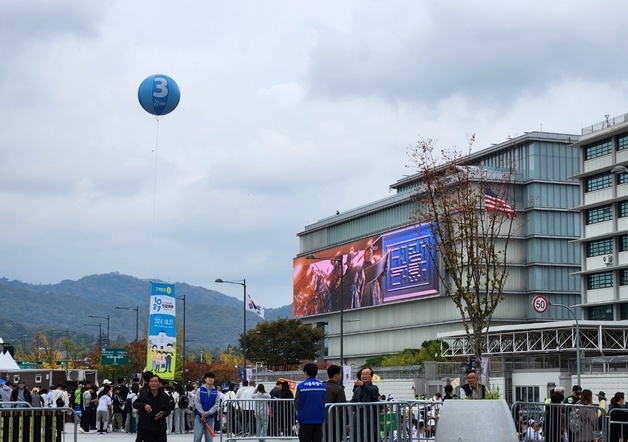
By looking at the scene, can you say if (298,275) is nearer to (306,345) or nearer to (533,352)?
(306,345)

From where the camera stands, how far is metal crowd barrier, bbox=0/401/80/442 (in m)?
16.2

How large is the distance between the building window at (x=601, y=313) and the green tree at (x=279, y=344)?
39193 mm

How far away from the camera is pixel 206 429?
22.8 metres

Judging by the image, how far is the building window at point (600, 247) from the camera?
278 feet

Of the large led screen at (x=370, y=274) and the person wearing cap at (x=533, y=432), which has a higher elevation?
the large led screen at (x=370, y=274)

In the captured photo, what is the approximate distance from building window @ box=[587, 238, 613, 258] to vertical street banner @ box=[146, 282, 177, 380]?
52.7 m

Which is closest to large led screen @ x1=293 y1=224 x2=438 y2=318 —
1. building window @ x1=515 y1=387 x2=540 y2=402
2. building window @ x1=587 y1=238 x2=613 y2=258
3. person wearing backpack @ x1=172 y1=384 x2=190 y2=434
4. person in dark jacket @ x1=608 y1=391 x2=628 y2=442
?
building window @ x1=587 y1=238 x2=613 y2=258

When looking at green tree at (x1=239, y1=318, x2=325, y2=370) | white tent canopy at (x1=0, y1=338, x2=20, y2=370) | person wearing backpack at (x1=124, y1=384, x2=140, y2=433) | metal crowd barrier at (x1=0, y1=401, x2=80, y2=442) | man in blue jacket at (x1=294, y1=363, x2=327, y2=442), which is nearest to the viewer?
metal crowd barrier at (x1=0, y1=401, x2=80, y2=442)

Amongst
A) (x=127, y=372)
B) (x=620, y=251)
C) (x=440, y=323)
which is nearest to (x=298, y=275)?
(x=127, y=372)

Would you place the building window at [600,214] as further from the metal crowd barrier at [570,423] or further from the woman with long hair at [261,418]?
the metal crowd barrier at [570,423]

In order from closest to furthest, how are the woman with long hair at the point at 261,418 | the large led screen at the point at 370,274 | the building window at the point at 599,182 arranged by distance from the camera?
the woman with long hair at the point at 261,418, the building window at the point at 599,182, the large led screen at the point at 370,274

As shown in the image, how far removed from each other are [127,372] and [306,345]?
19.2 meters

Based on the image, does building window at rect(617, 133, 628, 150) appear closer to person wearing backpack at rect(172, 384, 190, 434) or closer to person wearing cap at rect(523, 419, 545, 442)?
person wearing backpack at rect(172, 384, 190, 434)

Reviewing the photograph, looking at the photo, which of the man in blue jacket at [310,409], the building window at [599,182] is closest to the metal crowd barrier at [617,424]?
the man in blue jacket at [310,409]
